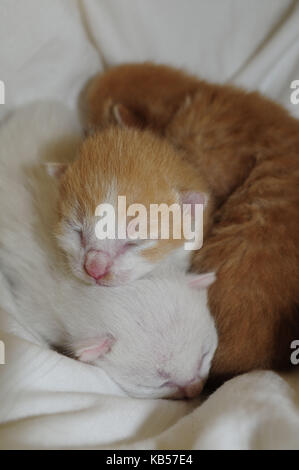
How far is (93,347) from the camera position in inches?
42.3

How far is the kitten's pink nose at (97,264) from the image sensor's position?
1072mm

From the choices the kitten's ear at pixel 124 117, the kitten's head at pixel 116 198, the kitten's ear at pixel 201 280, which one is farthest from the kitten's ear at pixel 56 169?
the kitten's ear at pixel 201 280

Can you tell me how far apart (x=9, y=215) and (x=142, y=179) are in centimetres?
40

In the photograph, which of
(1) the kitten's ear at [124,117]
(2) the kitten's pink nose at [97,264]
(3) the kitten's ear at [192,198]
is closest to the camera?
(2) the kitten's pink nose at [97,264]

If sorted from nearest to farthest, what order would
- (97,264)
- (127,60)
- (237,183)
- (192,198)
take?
1. (97,264)
2. (192,198)
3. (237,183)
4. (127,60)

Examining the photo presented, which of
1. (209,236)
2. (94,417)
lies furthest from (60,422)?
(209,236)

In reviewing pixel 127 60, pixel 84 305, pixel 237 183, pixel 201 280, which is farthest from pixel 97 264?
pixel 127 60

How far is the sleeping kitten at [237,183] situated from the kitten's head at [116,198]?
5.2 inches

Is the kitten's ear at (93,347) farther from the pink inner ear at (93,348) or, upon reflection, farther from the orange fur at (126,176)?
the orange fur at (126,176)

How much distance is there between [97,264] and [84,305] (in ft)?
0.44

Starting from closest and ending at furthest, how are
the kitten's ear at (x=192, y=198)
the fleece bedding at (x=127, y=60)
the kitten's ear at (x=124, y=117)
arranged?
the fleece bedding at (x=127, y=60) → the kitten's ear at (x=192, y=198) → the kitten's ear at (x=124, y=117)

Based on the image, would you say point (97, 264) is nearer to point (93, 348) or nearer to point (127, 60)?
point (93, 348)

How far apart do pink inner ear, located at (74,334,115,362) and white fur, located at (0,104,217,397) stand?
0.04 feet

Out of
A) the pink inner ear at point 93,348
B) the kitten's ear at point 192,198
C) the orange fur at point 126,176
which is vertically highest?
the orange fur at point 126,176
